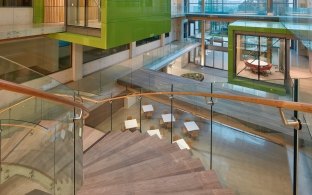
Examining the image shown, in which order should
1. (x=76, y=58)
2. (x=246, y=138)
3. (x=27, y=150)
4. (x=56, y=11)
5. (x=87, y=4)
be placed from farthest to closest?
1. (x=76, y=58)
2. (x=56, y=11)
3. (x=87, y=4)
4. (x=246, y=138)
5. (x=27, y=150)

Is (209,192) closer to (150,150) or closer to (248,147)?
(150,150)

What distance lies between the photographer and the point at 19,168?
15.8 feet

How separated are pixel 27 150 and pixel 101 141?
1.19 meters

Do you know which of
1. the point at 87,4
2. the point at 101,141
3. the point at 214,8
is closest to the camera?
the point at 101,141

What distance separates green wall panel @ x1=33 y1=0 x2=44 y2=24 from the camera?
10219mm

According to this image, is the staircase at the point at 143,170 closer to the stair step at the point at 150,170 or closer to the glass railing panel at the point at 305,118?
the stair step at the point at 150,170

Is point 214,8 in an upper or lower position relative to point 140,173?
upper

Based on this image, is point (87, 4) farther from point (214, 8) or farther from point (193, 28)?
point (193, 28)

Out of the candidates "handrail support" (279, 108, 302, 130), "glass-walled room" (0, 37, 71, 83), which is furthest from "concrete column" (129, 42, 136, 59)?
"handrail support" (279, 108, 302, 130)

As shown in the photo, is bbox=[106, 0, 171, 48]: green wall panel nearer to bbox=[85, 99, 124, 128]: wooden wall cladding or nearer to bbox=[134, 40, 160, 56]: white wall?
bbox=[85, 99, 124, 128]: wooden wall cladding

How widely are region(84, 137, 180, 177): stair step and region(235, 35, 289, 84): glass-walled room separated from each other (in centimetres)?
861

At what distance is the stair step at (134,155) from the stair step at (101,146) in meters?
0.27

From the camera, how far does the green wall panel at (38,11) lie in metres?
10.2

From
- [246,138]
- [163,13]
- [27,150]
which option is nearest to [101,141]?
[27,150]
